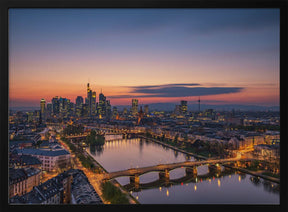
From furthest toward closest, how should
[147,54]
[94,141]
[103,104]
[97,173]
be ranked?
1. [94,141]
2. [97,173]
3. [103,104]
4. [147,54]

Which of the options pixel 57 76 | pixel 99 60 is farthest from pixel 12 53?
pixel 99 60

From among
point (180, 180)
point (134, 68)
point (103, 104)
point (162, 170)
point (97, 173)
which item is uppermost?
point (134, 68)

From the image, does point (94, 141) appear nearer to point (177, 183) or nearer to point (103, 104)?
point (177, 183)

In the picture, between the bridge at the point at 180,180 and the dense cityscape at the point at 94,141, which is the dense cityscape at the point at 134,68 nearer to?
the dense cityscape at the point at 94,141

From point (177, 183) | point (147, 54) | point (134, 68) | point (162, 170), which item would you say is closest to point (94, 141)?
point (162, 170)

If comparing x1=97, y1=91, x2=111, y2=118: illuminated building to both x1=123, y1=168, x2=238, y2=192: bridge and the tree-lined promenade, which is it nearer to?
the tree-lined promenade

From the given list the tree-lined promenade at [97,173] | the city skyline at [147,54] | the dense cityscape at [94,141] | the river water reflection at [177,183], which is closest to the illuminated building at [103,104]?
the dense cityscape at [94,141]
